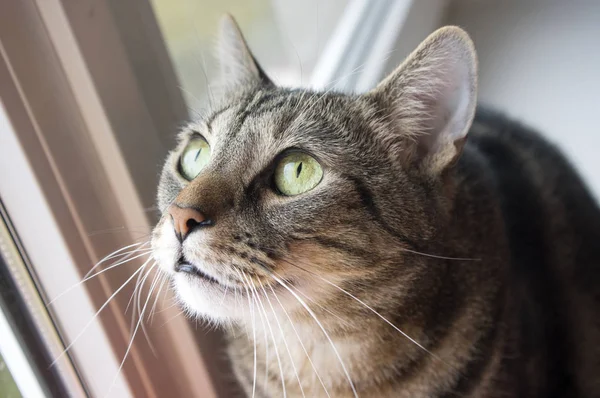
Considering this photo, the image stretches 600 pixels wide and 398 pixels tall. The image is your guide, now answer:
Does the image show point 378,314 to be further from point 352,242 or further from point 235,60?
point 235,60

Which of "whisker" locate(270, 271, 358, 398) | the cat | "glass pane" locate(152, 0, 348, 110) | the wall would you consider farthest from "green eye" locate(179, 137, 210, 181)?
the wall

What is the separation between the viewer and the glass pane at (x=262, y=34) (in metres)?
0.99

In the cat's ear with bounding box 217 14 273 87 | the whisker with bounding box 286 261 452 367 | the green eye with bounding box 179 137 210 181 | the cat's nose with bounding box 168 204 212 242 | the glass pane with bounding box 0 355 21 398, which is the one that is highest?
the cat's ear with bounding box 217 14 273 87

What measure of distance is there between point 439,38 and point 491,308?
459 mm

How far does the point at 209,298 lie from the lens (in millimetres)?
669

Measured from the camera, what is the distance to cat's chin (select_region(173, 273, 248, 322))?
0.66m

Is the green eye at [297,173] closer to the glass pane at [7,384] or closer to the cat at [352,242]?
the cat at [352,242]

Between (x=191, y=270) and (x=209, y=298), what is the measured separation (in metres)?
0.05

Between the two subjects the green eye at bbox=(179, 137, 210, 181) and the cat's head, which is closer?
the cat's head

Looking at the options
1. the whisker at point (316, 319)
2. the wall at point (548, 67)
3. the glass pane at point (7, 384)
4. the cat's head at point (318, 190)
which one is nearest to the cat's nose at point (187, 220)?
the cat's head at point (318, 190)

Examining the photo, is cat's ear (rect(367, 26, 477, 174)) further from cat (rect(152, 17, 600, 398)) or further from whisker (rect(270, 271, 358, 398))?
whisker (rect(270, 271, 358, 398))

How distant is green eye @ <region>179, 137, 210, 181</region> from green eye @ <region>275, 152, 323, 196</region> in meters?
0.14

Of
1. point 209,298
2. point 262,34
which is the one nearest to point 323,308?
point 209,298

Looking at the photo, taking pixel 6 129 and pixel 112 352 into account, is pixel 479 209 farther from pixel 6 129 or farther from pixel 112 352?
pixel 6 129
